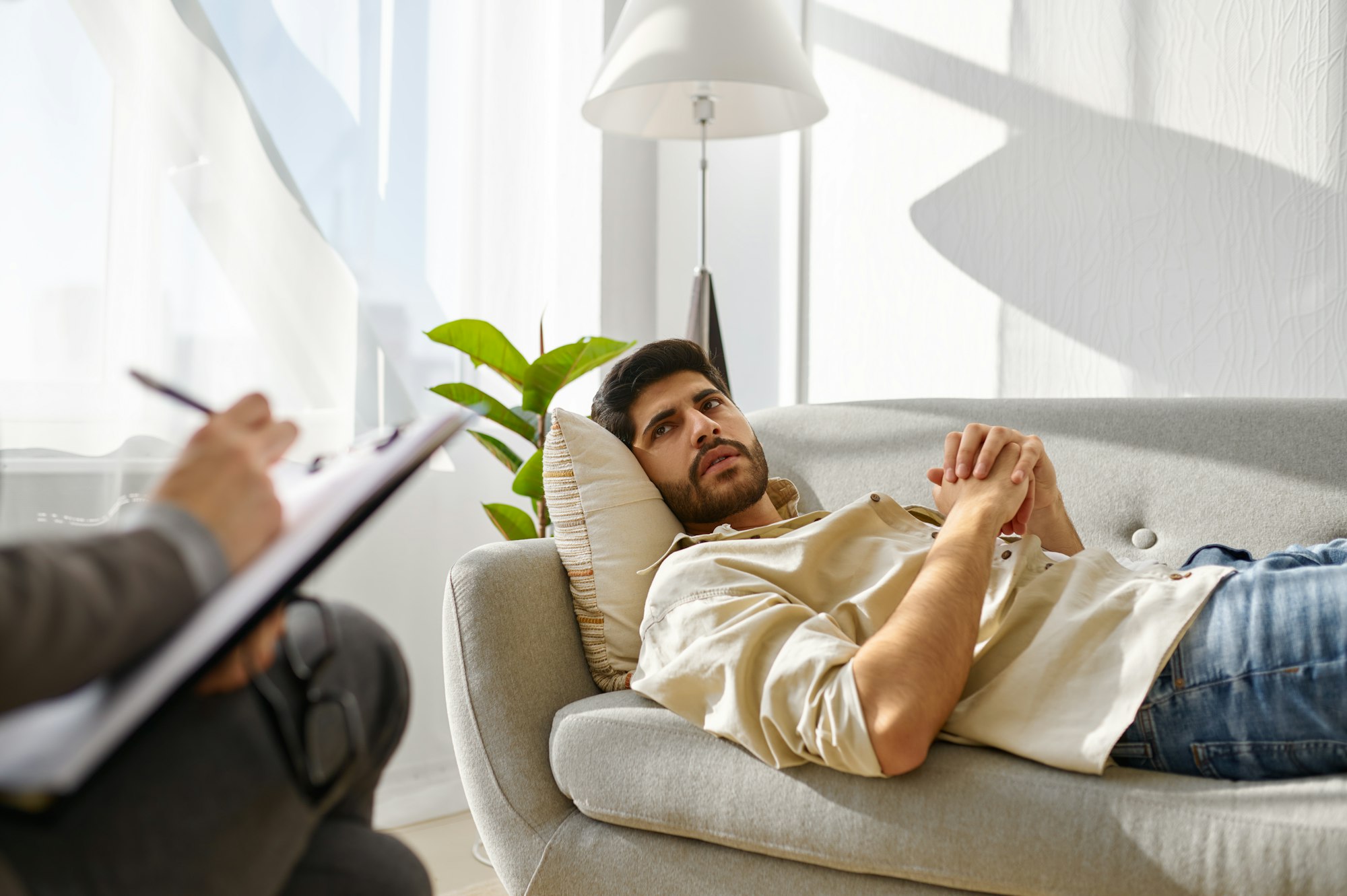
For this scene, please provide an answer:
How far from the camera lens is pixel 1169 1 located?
1978 mm

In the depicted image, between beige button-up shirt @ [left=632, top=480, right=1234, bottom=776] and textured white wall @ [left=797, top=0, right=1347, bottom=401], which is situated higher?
textured white wall @ [left=797, top=0, right=1347, bottom=401]

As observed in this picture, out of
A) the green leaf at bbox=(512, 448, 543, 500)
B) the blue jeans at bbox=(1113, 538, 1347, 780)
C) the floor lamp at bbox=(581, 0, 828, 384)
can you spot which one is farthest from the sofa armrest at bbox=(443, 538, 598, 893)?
the floor lamp at bbox=(581, 0, 828, 384)

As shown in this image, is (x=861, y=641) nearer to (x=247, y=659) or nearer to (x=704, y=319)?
(x=247, y=659)

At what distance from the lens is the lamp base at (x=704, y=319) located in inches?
84.5

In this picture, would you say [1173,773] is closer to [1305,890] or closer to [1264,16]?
[1305,890]

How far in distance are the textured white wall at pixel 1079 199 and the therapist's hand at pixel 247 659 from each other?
6.73 feet

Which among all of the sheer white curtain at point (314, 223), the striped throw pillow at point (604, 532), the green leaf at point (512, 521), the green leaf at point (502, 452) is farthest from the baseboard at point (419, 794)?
the striped throw pillow at point (604, 532)

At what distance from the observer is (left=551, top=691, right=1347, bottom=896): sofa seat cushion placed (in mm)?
876

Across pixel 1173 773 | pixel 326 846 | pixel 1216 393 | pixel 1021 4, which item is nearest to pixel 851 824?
pixel 1173 773

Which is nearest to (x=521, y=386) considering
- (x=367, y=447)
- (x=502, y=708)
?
(x=502, y=708)

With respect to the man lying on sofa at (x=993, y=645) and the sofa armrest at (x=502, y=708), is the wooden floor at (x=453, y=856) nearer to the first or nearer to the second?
the sofa armrest at (x=502, y=708)

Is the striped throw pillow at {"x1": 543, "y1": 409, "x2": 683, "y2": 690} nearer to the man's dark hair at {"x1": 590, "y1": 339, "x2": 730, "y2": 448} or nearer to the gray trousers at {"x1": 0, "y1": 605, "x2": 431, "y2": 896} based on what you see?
the man's dark hair at {"x1": 590, "y1": 339, "x2": 730, "y2": 448}

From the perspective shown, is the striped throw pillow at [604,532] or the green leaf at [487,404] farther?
the green leaf at [487,404]

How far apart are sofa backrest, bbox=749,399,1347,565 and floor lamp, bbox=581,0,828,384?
0.41 meters
